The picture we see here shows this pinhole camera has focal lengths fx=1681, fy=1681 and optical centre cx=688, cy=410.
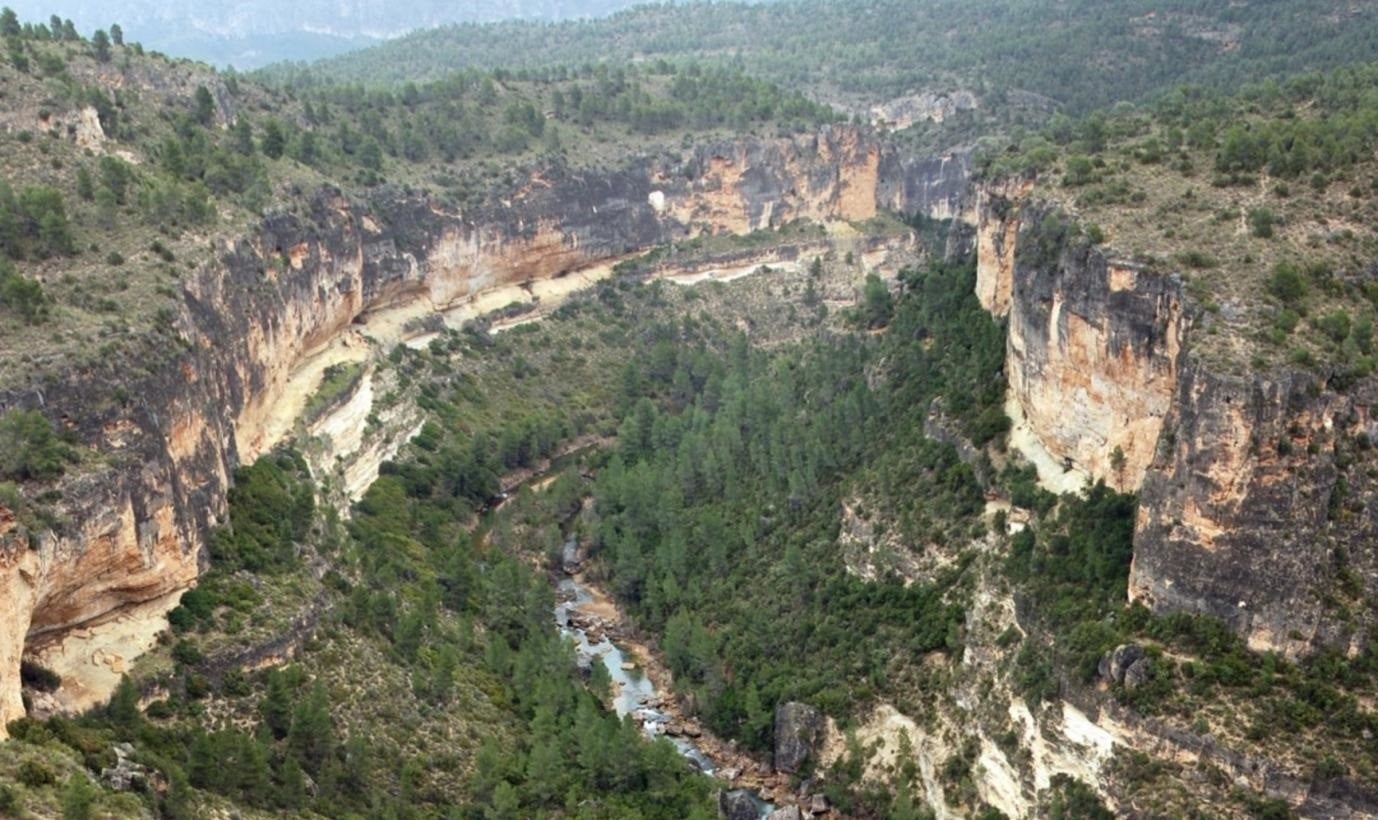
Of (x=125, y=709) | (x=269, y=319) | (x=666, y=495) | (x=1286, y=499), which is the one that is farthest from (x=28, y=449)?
(x=666, y=495)

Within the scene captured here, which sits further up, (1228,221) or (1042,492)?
(1228,221)

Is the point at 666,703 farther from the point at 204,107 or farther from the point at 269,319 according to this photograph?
the point at 204,107

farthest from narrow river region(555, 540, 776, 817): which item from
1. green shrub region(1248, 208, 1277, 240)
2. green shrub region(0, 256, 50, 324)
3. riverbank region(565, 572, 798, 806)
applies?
green shrub region(1248, 208, 1277, 240)

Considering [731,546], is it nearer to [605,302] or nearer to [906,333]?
[906,333]

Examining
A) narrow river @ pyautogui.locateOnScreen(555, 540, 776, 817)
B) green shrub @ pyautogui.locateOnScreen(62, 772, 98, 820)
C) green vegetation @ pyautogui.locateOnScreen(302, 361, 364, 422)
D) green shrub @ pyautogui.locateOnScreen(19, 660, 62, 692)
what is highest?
green shrub @ pyautogui.locateOnScreen(62, 772, 98, 820)

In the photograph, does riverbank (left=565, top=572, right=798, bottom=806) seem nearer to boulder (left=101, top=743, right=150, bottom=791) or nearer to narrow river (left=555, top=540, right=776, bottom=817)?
narrow river (left=555, top=540, right=776, bottom=817)

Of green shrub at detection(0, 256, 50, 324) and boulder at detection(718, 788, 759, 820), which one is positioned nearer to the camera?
green shrub at detection(0, 256, 50, 324)

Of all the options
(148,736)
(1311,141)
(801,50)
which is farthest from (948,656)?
(801,50)
